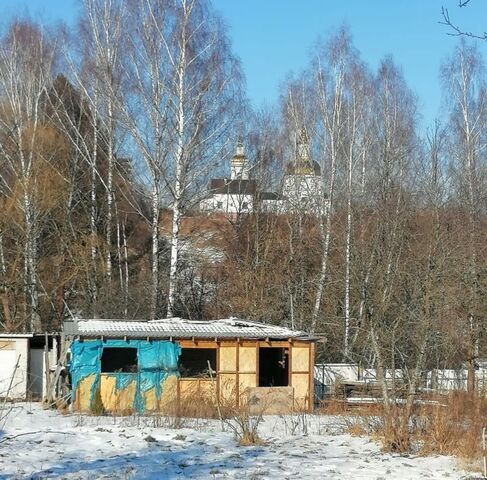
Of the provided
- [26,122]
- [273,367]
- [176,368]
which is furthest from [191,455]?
[26,122]

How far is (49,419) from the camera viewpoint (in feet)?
58.2

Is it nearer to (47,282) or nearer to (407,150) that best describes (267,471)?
(47,282)

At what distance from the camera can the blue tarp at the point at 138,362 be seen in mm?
21156

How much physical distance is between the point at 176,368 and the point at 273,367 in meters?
5.76

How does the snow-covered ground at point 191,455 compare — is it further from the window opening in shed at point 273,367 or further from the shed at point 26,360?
the window opening in shed at point 273,367

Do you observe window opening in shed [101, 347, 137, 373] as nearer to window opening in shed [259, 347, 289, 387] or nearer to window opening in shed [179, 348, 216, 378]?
window opening in shed [179, 348, 216, 378]

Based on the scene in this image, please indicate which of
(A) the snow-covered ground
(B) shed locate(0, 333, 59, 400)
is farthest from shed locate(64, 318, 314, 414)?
(A) the snow-covered ground

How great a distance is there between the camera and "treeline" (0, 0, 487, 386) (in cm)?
2478

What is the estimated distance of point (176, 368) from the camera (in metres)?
21.8

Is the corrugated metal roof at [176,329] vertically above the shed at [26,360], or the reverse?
the corrugated metal roof at [176,329]

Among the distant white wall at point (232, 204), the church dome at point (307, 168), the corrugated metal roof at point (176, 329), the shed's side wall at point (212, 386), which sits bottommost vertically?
the shed's side wall at point (212, 386)

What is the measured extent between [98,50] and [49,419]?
46.1 feet

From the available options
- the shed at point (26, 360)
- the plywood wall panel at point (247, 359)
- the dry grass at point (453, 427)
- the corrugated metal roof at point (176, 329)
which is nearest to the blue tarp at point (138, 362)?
the corrugated metal roof at point (176, 329)

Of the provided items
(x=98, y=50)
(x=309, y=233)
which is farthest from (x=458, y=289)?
(x=98, y=50)
